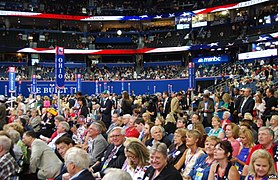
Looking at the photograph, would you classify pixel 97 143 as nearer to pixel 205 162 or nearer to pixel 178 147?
pixel 178 147

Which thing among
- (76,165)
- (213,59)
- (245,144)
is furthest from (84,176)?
(213,59)

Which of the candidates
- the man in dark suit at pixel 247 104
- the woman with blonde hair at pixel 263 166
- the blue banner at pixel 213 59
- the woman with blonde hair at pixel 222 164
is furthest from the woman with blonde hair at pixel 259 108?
the blue banner at pixel 213 59

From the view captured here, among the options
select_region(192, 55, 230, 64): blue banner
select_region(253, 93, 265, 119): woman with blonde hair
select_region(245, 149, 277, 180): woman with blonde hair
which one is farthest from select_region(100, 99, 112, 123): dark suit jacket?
select_region(192, 55, 230, 64): blue banner

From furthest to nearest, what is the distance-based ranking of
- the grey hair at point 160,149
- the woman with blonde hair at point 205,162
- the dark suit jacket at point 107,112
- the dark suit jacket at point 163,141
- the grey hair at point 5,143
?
the dark suit jacket at point 107,112 → the dark suit jacket at point 163,141 → the grey hair at point 5,143 → the woman with blonde hair at point 205,162 → the grey hair at point 160,149

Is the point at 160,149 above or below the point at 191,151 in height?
above

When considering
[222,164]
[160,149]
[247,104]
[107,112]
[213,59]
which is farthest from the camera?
[213,59]

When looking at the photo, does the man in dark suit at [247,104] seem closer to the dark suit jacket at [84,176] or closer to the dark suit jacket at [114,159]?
the dark suit jacket at [114,159]

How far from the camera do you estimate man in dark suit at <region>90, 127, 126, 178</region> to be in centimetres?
581

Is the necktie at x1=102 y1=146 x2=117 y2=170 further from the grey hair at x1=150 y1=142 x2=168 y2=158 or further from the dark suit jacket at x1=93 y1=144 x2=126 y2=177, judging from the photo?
the grey hair at x1=150 y1=142 x2=168 y2=158

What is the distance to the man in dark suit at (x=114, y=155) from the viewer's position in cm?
581

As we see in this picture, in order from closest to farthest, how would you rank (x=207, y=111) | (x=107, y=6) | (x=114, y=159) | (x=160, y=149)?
(x=160, y=149) < (x=114, y=159) < (x=207, y=111) < (x=107, y=6)

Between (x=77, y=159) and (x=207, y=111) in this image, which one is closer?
A: (x=77, y=159)

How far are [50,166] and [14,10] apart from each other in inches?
1458

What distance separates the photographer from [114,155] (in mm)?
5988
